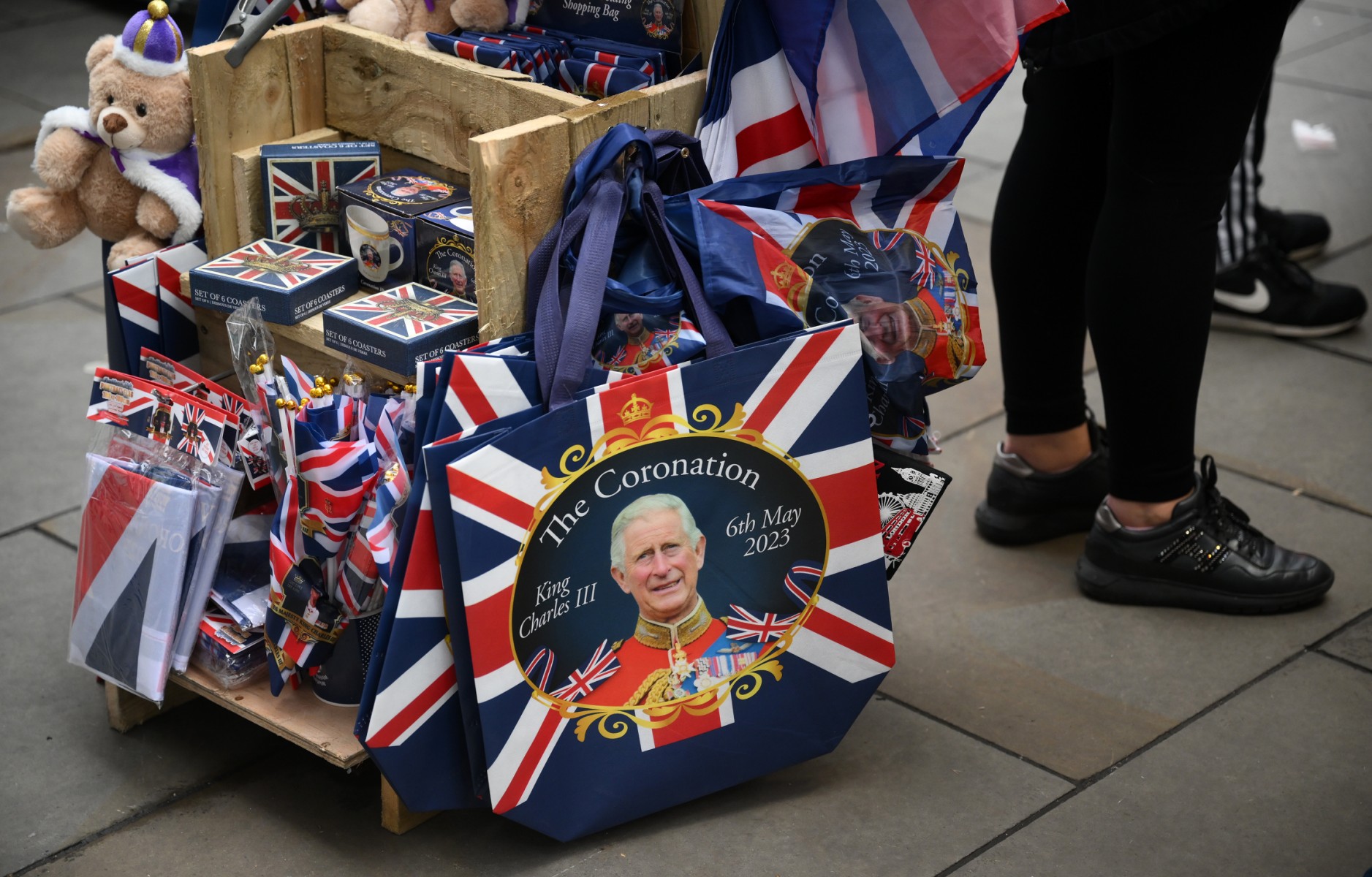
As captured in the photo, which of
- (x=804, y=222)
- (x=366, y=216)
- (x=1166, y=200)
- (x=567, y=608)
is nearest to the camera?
(x=567, y=608)

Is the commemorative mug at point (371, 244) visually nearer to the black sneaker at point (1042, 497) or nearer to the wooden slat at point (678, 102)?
the wooden slat at point (678, 102)

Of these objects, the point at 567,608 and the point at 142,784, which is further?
the point at 142,784

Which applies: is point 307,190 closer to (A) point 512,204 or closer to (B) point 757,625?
(A) point 512,204

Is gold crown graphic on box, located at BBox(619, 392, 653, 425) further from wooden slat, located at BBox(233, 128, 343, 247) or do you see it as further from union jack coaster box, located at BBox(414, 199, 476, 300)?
wooden slat, located at BBox(233, 128, 343, 247)

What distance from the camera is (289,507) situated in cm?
180

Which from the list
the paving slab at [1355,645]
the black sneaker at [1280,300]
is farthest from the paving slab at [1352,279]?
the paving slab at [1355,645]

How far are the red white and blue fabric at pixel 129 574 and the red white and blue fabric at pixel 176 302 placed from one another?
0.76ft

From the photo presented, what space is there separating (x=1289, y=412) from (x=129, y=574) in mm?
2361

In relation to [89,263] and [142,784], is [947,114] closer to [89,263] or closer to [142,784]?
[142,784]

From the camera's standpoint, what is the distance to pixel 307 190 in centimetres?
204

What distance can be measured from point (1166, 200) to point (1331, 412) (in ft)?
3.79

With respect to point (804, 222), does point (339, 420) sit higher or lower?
lower

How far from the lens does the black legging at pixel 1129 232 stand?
2.01 metres

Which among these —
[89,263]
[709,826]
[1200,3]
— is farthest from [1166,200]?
[89,263]
